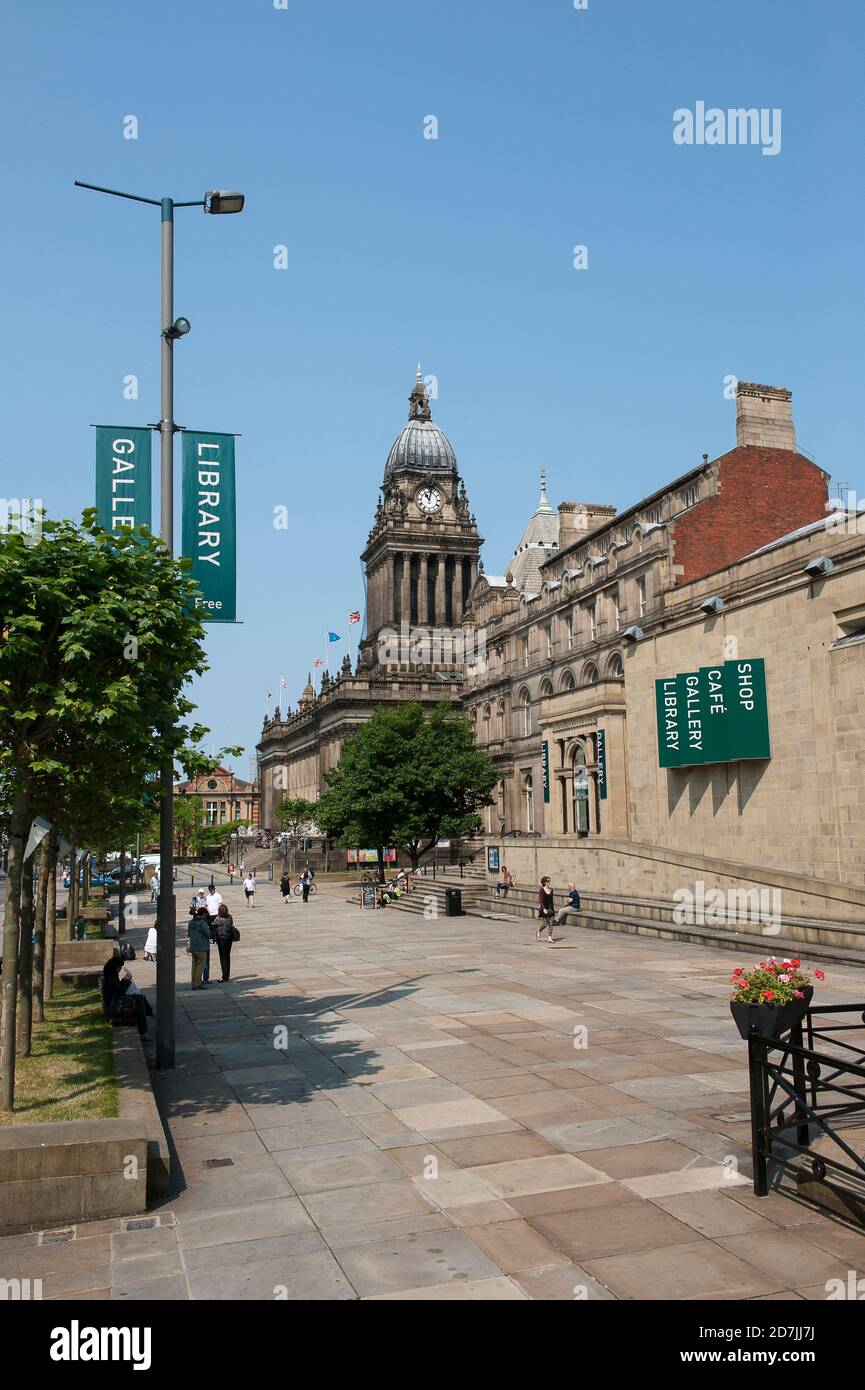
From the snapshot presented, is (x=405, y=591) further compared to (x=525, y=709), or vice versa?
(x=405, y=591)

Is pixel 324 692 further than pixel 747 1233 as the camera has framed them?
Yes

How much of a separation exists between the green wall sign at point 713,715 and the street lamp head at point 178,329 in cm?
1984

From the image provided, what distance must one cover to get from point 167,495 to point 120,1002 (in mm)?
7188

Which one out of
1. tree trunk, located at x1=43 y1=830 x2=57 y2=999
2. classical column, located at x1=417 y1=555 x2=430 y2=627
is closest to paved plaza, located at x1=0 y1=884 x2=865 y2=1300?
tree trunk, located at x1=43 y1=830 x2=57 y2=999

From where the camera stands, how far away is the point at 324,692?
118188 millimetres

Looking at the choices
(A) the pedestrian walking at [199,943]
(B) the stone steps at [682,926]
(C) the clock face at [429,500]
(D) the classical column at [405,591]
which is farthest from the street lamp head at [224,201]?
(C) the clock face at [429,500]

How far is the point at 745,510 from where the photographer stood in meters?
45.4

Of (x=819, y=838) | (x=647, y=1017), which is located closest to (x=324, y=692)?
(x=819, y=838)

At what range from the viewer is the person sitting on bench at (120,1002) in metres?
15.0

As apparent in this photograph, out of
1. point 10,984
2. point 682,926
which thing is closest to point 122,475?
point 10,984

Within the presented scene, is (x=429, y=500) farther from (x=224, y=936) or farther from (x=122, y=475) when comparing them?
A: (x=122, y=475)

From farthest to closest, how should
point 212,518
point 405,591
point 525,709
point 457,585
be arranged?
1. point 457,585
2. point 405,591
3. point 525,709
4. point 212,518
